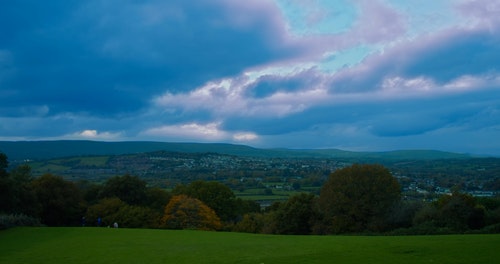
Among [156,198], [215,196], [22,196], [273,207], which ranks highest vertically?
[22,196]

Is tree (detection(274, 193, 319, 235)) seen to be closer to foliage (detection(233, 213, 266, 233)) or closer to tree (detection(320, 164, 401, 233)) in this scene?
foliage (detection(233, 213, 266, 233))

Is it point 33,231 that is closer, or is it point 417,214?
point 33,231

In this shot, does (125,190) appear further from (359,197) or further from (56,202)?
(359,197)

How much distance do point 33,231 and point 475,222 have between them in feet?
110

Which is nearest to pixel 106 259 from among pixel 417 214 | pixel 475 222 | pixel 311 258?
pixel 311 258

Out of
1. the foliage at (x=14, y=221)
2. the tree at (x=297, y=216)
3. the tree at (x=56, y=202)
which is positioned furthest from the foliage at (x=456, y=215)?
the tree at (x=56, y=202)

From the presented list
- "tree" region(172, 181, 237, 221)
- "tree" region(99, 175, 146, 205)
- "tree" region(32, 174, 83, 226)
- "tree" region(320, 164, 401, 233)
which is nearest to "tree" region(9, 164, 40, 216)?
"tree" region(32, 174, 83, 226)

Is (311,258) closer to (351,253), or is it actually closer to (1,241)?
(351,253)

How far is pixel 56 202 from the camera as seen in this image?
163 feet

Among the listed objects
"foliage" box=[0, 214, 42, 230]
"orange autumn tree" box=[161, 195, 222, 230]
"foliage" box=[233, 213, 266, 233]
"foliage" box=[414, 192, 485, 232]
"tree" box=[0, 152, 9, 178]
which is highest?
"tree" box=[0, 152, 9, 178]

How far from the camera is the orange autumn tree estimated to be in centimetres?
4772

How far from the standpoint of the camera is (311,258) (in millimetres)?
14875

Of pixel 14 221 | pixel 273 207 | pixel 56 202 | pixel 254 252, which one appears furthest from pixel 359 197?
pixel 56 202

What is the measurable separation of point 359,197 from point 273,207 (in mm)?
20216
